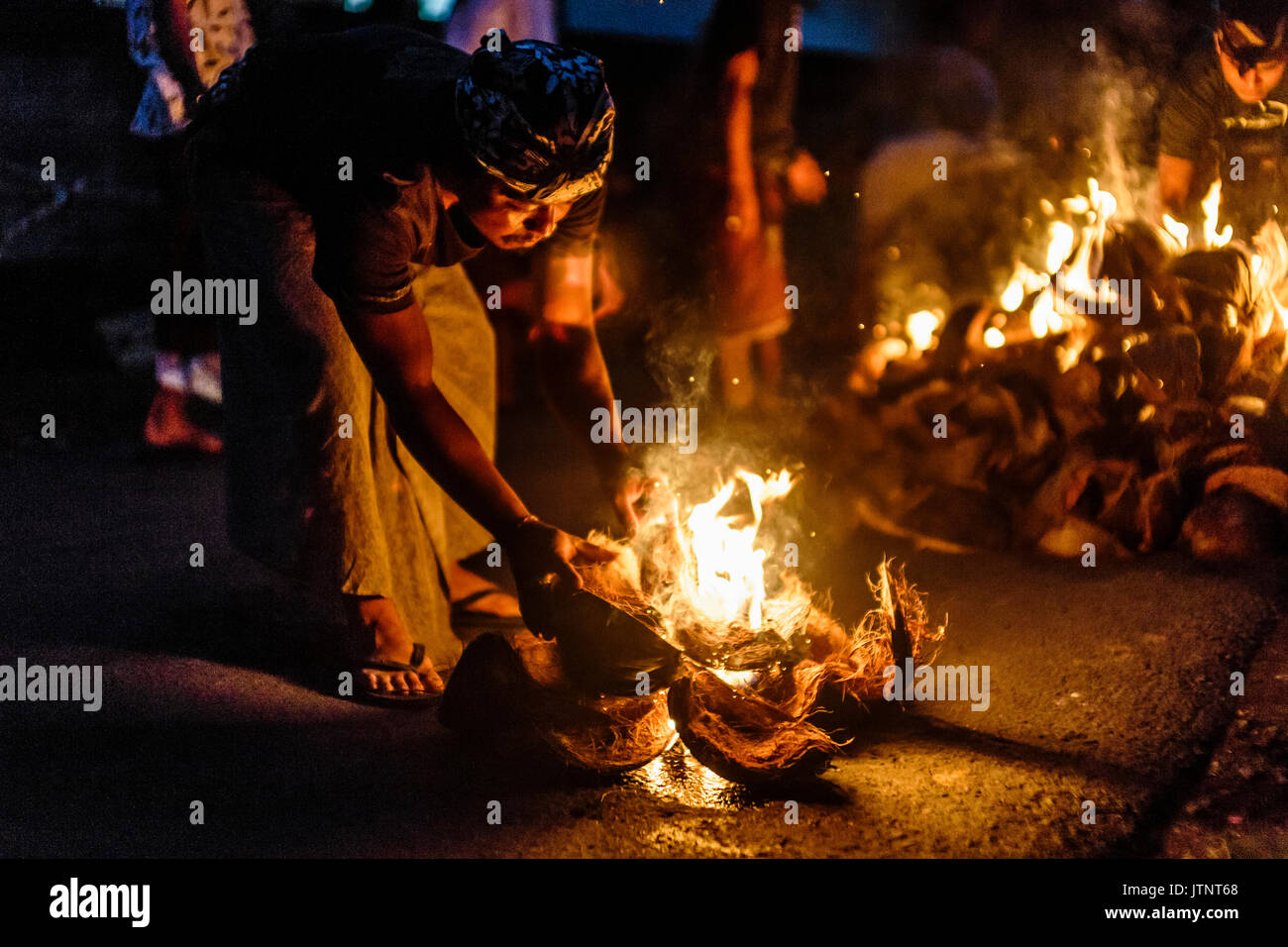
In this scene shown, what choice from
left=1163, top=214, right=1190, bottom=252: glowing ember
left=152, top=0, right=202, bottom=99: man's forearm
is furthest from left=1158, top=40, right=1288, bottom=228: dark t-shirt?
left=152, top=0, right=202, bottom=99: man's forearm

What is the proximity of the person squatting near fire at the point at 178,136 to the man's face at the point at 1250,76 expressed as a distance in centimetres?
560

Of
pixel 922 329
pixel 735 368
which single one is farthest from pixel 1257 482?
pixel 735 368

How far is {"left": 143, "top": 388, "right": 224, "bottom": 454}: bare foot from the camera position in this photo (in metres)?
6.23

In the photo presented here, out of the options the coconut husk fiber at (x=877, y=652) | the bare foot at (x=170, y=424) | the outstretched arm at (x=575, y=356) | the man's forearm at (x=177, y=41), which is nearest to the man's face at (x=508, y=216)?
the outstretched arm at (x=575, y=356)

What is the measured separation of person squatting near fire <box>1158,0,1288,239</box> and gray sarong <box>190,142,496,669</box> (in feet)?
→ 16.0

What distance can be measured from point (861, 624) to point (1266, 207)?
15.0ft

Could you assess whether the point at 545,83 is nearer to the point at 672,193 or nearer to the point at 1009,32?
the point at 672,193

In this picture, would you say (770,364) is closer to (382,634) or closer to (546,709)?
(382,634)

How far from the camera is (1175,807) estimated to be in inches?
109

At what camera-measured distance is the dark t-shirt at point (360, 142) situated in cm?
297

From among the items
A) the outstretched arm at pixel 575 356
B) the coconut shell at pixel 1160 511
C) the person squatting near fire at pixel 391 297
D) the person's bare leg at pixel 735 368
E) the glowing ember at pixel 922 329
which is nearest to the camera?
the person squatting near fire at pixel 391 297

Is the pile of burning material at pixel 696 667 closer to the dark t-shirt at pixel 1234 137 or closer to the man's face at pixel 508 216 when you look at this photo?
the man's face at pixel 508 216

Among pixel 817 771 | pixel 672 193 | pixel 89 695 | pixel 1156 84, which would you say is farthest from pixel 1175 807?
pixel 1156 84

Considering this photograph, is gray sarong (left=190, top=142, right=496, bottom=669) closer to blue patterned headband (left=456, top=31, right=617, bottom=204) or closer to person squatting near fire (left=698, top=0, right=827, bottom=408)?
blue patterned headband (left=456, top=31, right=617, bottom=204)
